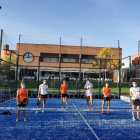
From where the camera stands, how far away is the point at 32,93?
682 inches

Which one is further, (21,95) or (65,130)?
(21,95)

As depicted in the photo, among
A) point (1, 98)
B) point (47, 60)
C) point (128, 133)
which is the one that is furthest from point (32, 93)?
point (47, 60)

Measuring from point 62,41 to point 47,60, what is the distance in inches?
518

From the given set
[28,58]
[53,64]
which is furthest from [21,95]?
[53,64]

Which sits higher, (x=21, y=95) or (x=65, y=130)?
(x=21, y=95)

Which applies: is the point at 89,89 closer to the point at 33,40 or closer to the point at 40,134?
the point at 40,134

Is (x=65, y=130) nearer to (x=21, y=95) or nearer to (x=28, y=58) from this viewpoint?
(x=21, y=95)

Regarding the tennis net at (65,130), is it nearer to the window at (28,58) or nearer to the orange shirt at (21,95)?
the orange shirt at (21,95)

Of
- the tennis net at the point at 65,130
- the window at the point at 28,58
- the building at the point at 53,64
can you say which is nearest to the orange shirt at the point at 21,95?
the tennis net at the point at 65,130

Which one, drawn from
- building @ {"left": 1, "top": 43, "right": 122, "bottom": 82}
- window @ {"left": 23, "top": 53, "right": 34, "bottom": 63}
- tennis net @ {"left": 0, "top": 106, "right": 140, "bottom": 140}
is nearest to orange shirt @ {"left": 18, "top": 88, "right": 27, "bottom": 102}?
tennis net @ {"left": 0, "top": 106, "right": 140, "bottom": 140}

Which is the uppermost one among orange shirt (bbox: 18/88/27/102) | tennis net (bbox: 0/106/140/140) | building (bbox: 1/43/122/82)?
building (bbox: 1/43/122/82)

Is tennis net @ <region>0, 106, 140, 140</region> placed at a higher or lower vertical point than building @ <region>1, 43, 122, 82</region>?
lower

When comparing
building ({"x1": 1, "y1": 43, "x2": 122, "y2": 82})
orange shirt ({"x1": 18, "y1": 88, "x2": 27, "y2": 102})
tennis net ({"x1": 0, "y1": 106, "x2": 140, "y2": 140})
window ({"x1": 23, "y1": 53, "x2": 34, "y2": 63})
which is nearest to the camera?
tennis net ({"x1": 0, "y1": 106, "x2": 140, "y2": 140})

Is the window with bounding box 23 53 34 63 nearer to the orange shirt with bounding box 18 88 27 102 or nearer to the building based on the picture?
the building
